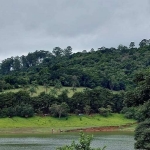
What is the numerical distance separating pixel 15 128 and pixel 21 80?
4676cm

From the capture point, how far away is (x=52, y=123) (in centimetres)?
10319

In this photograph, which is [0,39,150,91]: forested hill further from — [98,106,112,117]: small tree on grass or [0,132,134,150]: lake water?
[0,132,134,150]: lake water

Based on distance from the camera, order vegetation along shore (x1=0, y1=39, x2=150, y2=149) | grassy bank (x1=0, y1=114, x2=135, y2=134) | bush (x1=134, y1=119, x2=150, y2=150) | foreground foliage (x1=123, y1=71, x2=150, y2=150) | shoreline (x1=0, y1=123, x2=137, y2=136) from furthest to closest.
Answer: vegetation along shore (x1=0, y1=39, x2=150, y2=149)
grassy bank (x1=0, y1=114, x2=135, y2=134)
shoreline (x1=0, y1=123, x2=137, y2=136)
foreground foliage (x1=123, y1=71, x2=150, y2=150)
bush (x1=134, y1=119, x2=150, y2=150)

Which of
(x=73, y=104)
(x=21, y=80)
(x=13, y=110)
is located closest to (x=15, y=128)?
(x=13, y=110)

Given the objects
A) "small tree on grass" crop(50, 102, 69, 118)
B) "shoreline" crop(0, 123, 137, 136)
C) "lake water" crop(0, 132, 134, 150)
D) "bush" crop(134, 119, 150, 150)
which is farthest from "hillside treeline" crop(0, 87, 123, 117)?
"bush" crop(134, 119, 150, 150)

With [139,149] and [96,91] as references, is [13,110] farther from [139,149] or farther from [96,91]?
[139,149]

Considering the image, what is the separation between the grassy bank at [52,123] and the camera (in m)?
94.0

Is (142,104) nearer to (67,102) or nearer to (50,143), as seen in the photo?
(50,143)

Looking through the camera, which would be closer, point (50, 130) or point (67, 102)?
point (50, 130)

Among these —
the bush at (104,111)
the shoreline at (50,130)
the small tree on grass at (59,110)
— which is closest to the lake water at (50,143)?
the shoreline at (50,130)

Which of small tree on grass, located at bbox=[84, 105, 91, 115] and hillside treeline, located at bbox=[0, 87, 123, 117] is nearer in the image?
hillside treeline, located at bbox=[0, 87, 123, 117]

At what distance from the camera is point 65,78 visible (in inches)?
5758

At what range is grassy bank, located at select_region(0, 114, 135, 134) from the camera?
94031 millimetres

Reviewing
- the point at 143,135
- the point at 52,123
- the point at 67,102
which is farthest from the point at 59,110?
the point at 143,135
